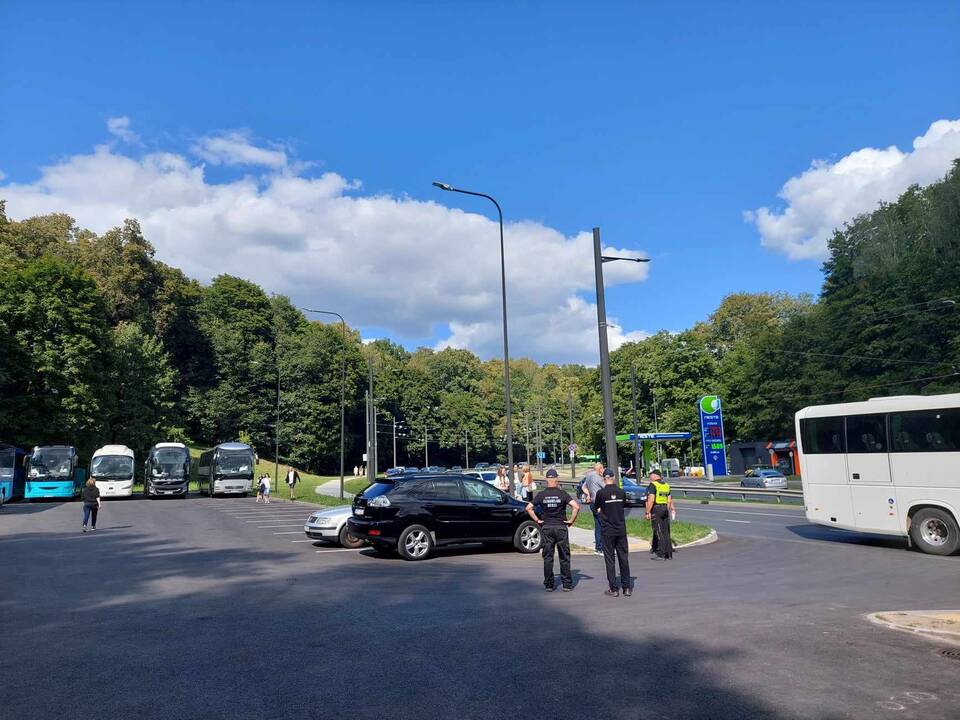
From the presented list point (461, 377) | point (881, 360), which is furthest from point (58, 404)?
point (461, 377)

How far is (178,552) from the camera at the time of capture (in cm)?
1581

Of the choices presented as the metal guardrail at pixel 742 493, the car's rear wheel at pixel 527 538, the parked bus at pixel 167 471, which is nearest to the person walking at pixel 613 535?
the car's rear wheel at pixel 527 538

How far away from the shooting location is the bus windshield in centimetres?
3738

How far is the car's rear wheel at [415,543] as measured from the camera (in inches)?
557

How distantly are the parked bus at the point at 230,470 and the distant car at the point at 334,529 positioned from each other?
2890 centimetres

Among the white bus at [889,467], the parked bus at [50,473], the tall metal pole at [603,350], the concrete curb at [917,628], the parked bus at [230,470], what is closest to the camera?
the concrete curb at [917,628]

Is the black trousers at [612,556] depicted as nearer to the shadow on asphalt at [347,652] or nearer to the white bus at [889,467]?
the shadow on asphalt at [347,652]

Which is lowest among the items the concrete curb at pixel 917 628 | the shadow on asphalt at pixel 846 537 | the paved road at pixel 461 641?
the shadow on asphalt at pixel 846 537

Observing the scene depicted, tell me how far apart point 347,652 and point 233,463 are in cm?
3944

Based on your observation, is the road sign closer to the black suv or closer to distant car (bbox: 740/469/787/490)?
distant car (bbox: 740/469/787/490)

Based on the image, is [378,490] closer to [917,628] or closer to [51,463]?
[917,628]

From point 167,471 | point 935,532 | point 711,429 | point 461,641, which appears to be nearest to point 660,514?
point 935,532

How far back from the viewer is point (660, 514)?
1455cm

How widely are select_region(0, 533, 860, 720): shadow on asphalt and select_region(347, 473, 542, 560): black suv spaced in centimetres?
218
